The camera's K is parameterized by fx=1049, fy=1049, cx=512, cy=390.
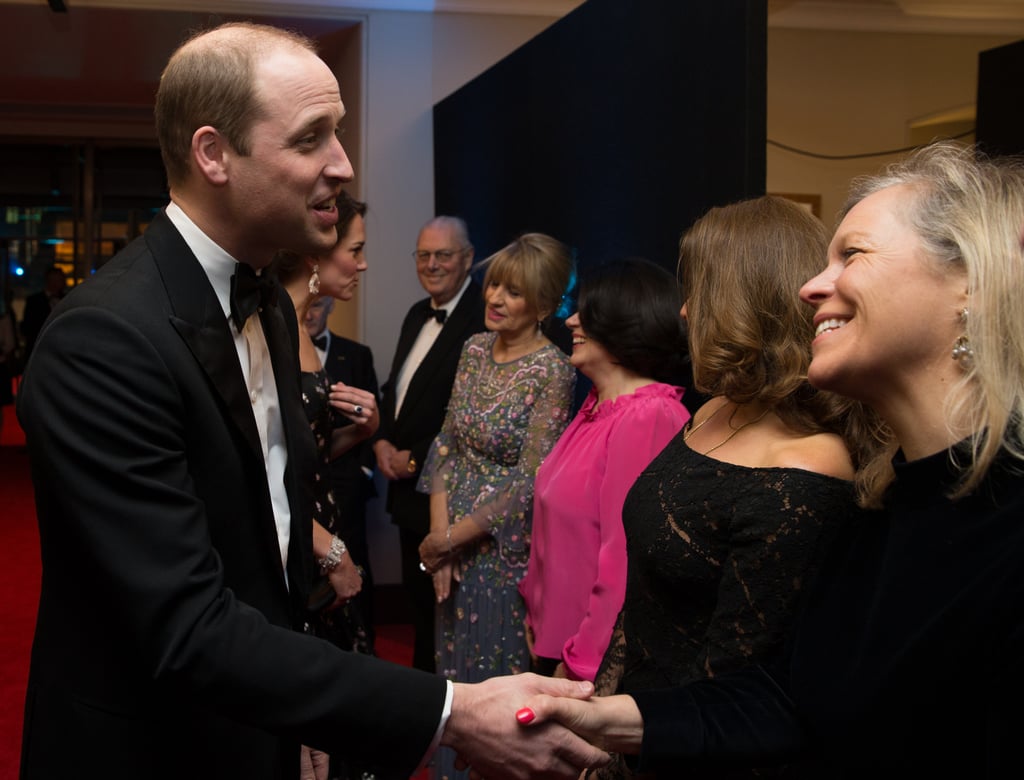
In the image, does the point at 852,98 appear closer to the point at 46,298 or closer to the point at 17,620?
the point at 17,620

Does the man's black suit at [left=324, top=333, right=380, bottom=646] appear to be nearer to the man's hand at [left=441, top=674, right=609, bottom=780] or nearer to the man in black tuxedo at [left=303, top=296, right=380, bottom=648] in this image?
the man in black tuxedo at [left=303, top=296, right=380, bottom=648]

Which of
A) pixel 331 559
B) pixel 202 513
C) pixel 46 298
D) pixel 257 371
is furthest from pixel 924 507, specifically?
pixel 46 298

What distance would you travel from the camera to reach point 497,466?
3422mm

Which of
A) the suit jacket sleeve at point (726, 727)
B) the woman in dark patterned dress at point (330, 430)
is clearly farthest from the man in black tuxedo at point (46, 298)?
the suit jacket sleeve at point (726, 727)

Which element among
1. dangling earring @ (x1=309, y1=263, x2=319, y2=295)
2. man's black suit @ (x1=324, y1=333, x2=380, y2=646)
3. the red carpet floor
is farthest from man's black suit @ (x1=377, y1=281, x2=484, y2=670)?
dangling earring @ (x1=309, y1=263, x2=319, y2=295)

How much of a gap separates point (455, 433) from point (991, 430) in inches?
98.8

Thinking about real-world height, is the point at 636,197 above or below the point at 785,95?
below

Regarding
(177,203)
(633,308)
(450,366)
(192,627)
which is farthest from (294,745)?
(450,366)

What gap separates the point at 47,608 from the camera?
1494mm

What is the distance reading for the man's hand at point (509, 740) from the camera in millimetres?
1608

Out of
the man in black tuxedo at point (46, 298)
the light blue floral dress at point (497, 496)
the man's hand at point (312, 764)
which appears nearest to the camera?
the man's hand at point (312, 764)

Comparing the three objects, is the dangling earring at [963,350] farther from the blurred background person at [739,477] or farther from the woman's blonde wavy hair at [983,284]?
the blurred background person at [739,477]

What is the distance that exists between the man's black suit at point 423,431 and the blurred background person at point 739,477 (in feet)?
7.46

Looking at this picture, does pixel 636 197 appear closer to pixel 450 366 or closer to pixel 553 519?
pixel 553 519
